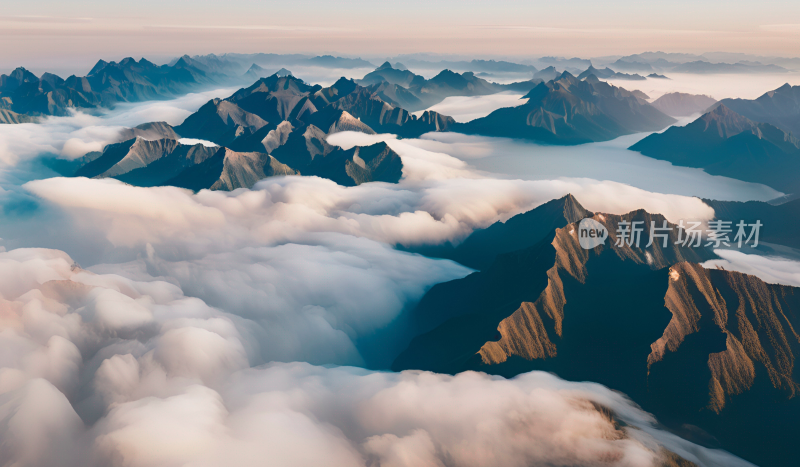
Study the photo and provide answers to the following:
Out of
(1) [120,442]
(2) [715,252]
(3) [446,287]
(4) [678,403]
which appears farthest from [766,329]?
(1) [120,442]

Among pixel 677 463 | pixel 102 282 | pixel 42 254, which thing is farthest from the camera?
pixel 42 254

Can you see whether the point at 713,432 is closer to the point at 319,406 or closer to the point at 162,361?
the point at 319,406

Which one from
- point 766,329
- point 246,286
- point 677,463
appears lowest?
point 246,286

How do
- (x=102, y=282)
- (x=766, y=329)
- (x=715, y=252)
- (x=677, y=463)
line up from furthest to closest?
1. (x=715, y=252)
2. (x=102, y=282)
3. (x=766, y=329)
4. (x=677, y=463)

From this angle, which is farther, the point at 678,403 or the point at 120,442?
the point at 678,403

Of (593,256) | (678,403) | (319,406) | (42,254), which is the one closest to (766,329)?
(678,403)

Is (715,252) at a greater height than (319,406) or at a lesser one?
greater

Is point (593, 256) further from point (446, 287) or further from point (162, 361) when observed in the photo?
point (162, 361)
